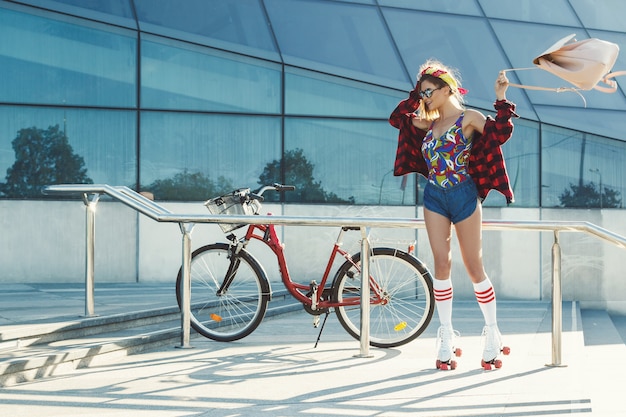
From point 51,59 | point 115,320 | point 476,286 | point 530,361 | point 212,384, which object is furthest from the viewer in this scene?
point 51,59

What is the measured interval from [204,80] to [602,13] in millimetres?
7160

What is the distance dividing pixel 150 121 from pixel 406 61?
4.07 m

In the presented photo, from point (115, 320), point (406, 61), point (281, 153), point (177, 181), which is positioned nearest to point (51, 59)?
point (177, 181)

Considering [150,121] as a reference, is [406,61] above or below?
above

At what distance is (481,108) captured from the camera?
14070 millimetres

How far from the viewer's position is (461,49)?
1484cm

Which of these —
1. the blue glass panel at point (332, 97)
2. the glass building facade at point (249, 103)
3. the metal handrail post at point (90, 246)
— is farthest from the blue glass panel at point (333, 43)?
the metal handrail post at point (90, 246)

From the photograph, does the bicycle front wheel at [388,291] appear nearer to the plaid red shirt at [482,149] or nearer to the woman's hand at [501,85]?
the plaid red shirt at [482,149]

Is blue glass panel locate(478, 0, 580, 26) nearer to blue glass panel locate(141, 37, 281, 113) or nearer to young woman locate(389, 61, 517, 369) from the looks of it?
blue glass panel locate(141, 37, 281, 113)

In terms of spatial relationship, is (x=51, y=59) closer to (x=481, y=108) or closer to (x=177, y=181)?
(x=177, y=181)

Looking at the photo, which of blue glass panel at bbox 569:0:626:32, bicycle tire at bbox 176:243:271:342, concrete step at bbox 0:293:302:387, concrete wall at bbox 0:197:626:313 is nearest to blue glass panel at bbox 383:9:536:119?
concrete wall at bbox 0:197:626:313

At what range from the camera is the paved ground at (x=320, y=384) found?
479cm

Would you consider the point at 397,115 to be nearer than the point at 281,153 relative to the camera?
Yes

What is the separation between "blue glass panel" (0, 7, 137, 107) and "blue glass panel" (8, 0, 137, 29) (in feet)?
0.49
